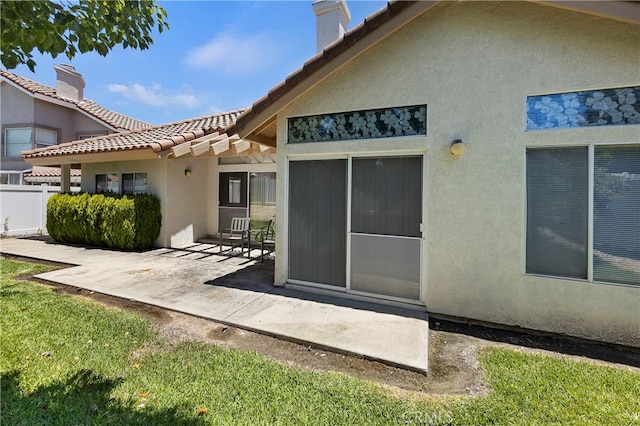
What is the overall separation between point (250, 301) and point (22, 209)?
16.3m

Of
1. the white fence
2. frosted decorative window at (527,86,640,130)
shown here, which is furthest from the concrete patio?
the white fence

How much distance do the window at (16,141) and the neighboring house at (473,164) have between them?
2104cm

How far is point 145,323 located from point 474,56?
7.72m

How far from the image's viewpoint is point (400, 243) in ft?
19.6

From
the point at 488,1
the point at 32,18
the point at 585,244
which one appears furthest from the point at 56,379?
the point at 488,1

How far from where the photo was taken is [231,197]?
12.6m

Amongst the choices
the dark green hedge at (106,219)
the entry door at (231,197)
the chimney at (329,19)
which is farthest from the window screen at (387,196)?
the dark green hedge at (106,219)

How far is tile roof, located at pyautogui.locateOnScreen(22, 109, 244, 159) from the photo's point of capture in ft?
32.3

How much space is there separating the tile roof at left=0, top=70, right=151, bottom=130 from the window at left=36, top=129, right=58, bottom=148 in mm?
2320

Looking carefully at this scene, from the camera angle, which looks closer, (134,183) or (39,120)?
(134,183)

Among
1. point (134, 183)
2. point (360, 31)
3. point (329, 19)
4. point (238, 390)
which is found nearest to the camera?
point (238, 390)

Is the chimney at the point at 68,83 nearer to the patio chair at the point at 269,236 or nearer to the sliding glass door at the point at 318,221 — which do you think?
the patio chair at the point at 269,236

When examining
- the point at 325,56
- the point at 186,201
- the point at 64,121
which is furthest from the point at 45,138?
the point at 325,56

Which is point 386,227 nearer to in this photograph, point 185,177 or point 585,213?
point 585,213
